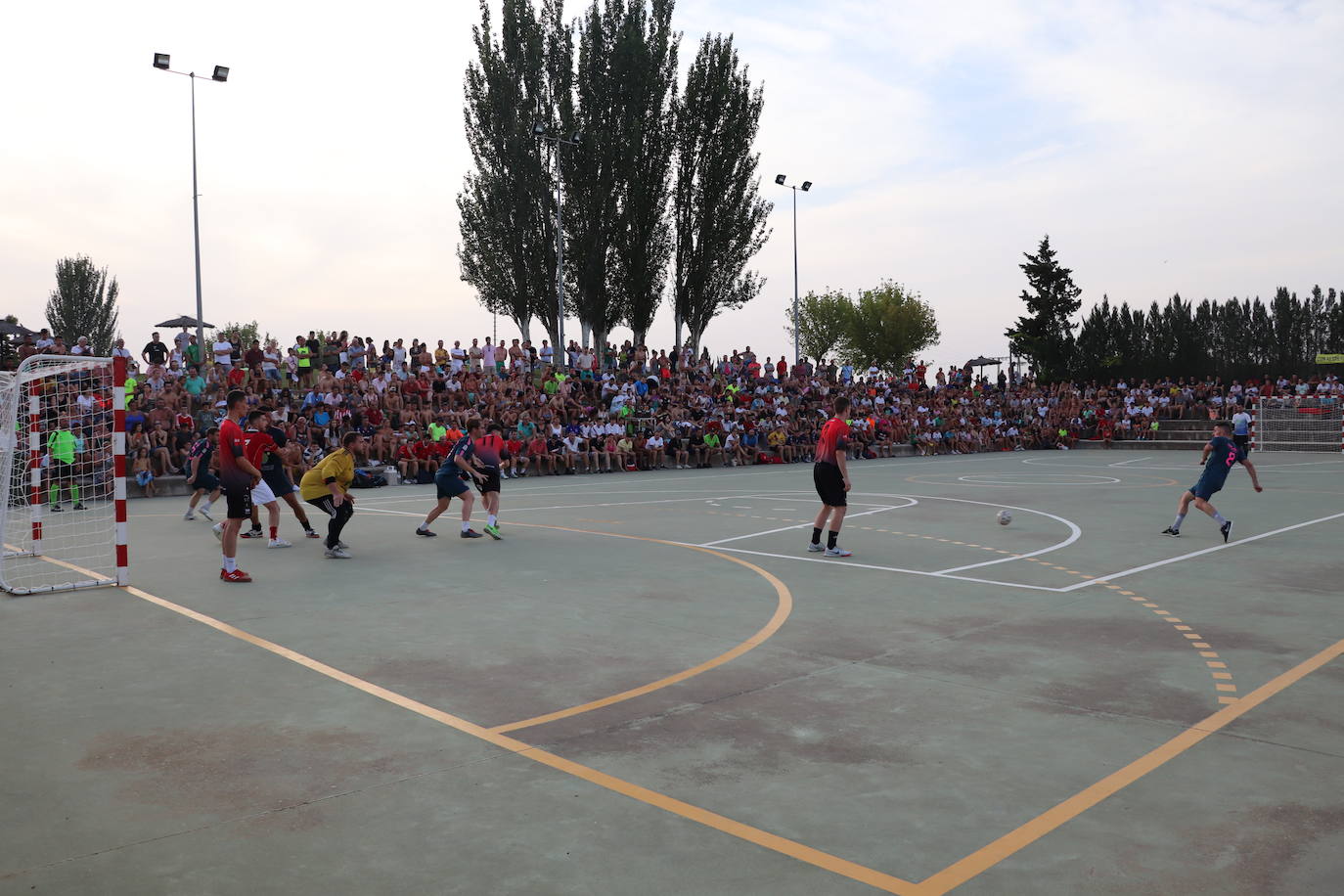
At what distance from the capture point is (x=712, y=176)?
146ft

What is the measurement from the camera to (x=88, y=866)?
377 cm

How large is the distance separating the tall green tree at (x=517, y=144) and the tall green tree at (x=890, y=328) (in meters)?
47.3

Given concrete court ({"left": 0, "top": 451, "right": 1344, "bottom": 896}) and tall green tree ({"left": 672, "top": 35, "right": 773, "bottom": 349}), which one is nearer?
concrete court ({"left": 0, "top": 451, "right": 1344, "bottom": 896})

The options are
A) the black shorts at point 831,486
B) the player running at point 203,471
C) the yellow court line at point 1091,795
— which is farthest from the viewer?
the player running at point 203,471

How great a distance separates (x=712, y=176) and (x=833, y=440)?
1381 inches

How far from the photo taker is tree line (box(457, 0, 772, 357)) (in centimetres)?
4231

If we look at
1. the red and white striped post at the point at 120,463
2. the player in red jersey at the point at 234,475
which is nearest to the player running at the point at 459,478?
the player in red jersey at the point at 234,475

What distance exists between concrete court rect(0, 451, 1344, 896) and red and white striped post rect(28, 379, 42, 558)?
281cm

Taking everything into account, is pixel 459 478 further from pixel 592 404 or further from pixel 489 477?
pixel 592 404

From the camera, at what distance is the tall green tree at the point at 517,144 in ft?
139

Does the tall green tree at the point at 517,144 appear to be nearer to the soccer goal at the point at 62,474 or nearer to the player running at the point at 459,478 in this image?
the soccer goal at the point at 62,474

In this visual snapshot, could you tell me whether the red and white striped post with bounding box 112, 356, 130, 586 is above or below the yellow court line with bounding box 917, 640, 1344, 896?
above

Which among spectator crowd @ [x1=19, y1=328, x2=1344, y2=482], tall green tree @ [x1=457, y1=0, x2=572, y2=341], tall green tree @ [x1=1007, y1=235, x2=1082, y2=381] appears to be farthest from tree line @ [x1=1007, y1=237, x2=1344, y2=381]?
tall green tree @ [x1=457, y1=0, x2=572, y2=341]

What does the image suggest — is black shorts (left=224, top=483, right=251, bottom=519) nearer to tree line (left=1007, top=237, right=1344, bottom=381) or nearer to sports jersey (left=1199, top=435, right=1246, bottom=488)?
sports jersey (left=1199, top=435, right=1246, bottom=488)
